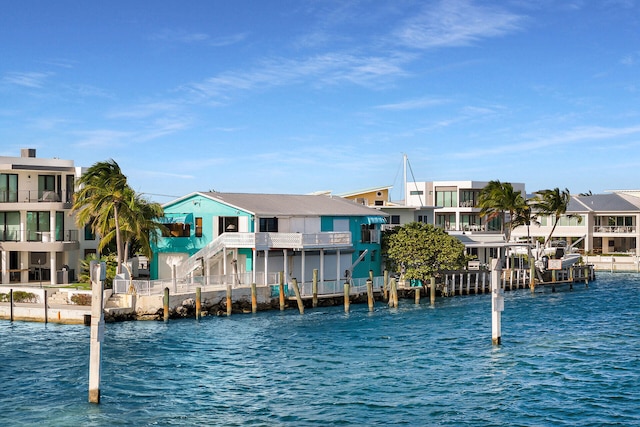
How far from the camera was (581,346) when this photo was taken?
41719 mm

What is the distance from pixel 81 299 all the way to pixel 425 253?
2712 centimetres

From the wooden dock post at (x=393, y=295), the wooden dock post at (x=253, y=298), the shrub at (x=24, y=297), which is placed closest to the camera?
the shrub at (x=24, y=297)

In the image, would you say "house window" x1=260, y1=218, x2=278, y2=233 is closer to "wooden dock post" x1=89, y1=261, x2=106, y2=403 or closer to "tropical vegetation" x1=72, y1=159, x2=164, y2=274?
"tropical vegetation" x1=72, y1=159, x2=164, y2=274

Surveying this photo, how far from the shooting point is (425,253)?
63.0 m

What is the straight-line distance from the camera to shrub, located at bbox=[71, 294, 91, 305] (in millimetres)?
48156

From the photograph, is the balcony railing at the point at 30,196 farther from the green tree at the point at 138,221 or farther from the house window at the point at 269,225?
the house window at the point at 269,225

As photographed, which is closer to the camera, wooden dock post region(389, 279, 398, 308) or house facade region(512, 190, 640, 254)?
wooden dock post region(389, 279, 398, 308)

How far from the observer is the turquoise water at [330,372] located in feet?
90.7

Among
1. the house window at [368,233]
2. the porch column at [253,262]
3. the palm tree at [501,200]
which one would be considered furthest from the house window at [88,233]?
the palm tree at [501,200]

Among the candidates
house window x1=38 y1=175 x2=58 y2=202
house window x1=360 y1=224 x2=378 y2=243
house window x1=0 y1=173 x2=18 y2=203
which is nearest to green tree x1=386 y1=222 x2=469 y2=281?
house window x1=360 y1=224 x2=378 y2=243

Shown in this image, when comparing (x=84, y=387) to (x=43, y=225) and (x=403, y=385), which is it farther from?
(x=43, y=225)

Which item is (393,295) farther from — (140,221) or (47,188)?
(47,188)

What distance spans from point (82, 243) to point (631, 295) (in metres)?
45.5

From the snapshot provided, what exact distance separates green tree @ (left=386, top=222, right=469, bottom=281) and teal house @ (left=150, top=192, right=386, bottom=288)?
2.73 metres
